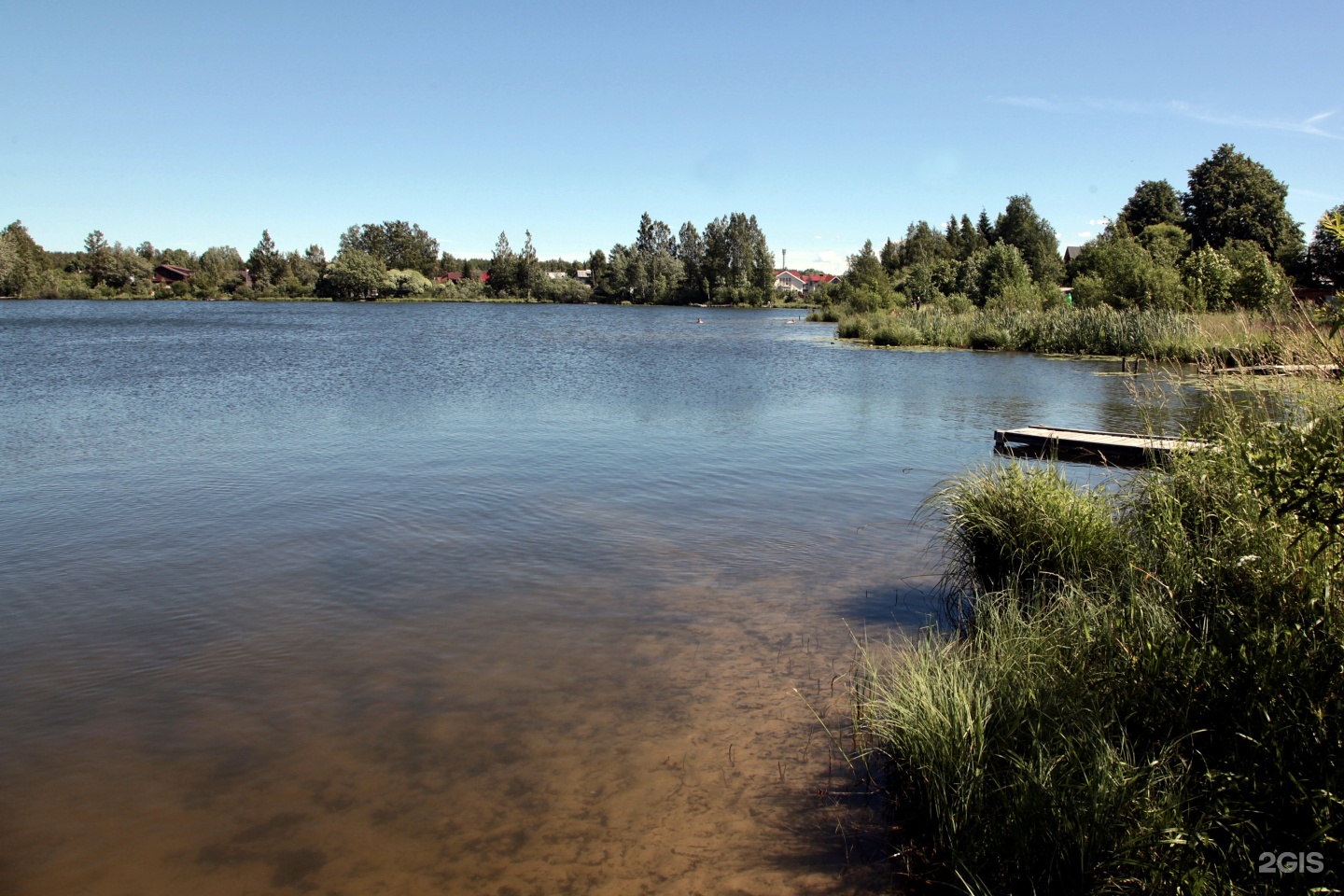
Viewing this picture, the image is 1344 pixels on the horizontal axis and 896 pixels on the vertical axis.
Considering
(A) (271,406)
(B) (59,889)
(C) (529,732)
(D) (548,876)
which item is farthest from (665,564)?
(A) (271,406)

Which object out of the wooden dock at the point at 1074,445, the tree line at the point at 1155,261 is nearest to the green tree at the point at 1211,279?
the tree line at the point at 1155,261

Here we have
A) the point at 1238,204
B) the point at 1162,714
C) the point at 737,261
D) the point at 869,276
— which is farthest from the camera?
the point at 737,261

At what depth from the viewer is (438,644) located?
6.87m

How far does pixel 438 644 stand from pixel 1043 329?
38.9m

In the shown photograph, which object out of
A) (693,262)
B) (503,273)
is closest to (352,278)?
(503,273)

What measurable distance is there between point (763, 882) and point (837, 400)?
1893 cm

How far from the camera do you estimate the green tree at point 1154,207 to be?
72250mm

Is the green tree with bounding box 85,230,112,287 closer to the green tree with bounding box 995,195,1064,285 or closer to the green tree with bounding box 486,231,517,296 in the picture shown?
the green tree with bounding box 486,231,517,296

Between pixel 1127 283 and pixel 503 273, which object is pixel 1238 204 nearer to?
pixel 1127 283

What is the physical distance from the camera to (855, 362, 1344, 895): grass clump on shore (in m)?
3.59

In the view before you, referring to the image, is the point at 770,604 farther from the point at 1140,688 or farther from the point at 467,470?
the point at 467,470

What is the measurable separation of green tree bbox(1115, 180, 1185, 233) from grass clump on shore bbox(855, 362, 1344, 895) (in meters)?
78.0

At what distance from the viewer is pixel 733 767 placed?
5.18 m

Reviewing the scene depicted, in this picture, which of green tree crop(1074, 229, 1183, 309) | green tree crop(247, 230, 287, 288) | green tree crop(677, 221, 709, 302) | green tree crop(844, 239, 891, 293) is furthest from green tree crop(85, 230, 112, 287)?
green tree crop(1074, 229, 1183, 309)
